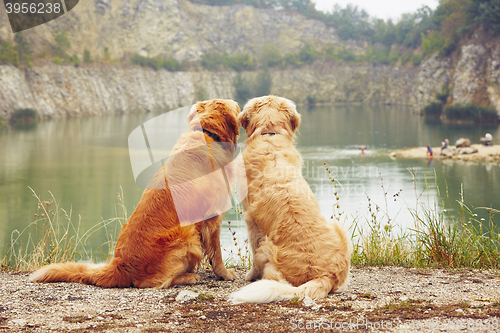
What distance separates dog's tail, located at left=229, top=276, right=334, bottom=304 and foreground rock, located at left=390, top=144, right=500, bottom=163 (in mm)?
33816

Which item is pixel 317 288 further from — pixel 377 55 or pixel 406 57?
pixel 377 55

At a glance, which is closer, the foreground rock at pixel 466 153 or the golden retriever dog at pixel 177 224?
the golden retriever dog at pixel 177 224

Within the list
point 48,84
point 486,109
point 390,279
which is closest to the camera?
point 390,279

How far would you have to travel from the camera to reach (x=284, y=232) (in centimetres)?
441

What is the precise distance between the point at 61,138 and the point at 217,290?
49641mm

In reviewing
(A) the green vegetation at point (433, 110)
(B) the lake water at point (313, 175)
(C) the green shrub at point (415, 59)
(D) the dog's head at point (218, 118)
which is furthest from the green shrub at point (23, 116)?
(C) the green shrub at point (415, 59)

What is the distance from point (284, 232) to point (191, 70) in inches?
4567

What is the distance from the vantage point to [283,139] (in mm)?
5184

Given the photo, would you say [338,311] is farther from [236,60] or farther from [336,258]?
[236,60]

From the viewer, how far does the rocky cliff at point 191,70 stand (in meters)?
67.2

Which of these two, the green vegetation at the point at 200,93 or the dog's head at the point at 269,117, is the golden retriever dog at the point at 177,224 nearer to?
the dog's head at the point at 269,117

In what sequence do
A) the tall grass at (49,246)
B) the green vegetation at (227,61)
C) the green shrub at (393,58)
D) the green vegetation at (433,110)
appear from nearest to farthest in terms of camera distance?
the tall grass at (49,246) → the green vegetation at (433,110) → the green vegetation at (227,61) → the green shrub at (393,58)

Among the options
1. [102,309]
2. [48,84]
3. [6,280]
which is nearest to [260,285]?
[102,309]

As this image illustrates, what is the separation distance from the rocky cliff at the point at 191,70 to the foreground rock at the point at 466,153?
23.3m
